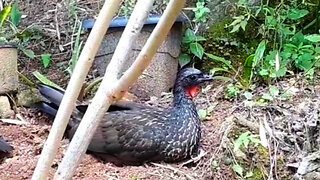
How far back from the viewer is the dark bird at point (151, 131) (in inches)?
116

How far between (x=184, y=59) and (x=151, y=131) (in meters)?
1.23

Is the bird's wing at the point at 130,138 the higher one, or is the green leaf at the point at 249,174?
the bird's wing at the point at 130,138

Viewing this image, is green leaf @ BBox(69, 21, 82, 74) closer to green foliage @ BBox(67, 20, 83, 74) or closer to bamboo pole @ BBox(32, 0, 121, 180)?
green foliage @ BBox(67, 20, 83, 74)

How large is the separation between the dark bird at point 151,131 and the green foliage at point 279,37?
651mm

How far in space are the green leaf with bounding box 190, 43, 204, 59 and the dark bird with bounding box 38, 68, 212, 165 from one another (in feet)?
2.67

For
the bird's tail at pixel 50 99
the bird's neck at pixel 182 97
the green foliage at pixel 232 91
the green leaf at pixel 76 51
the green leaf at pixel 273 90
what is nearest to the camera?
the bird's neck at pixel 182 97

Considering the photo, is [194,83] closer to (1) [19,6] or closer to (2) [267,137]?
(2) [267,137]

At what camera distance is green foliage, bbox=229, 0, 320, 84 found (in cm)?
377

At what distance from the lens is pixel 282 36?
4.02m

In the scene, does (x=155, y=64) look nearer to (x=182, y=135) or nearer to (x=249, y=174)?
(x=182, y=135)

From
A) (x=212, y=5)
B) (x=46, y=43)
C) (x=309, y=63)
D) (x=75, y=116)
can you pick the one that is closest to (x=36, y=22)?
(x=46, y=43)

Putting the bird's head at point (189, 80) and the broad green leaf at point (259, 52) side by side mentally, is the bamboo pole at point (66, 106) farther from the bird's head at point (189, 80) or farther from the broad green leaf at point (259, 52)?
the broad green leaf at point (259, 52)

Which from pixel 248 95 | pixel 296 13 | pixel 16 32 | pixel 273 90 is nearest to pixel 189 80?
pixel 248 95

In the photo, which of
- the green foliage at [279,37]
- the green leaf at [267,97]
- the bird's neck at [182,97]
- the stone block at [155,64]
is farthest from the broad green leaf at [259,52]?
the bird's neck at [182,97]
